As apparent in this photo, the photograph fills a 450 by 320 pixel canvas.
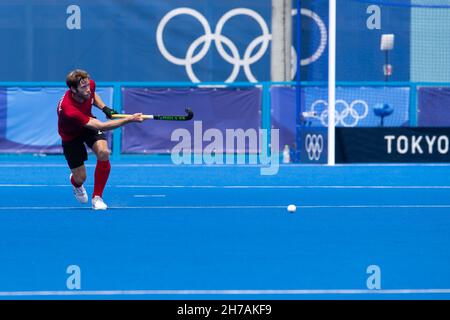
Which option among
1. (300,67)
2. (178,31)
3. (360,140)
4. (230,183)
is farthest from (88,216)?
(178,31)

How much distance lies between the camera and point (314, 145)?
788 inches

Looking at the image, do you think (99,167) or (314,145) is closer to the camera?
(99,167)

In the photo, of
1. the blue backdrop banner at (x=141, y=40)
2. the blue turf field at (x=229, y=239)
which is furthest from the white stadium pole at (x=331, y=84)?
the blue backdrop banner at (x=141, y=40)

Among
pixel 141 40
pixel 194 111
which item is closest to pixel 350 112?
pixel 194 111

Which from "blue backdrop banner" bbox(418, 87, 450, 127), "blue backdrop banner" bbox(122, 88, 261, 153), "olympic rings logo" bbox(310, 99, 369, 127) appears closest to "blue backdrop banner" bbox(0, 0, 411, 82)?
"blue backdrop banner" bbox(418, 87, 450, 127)

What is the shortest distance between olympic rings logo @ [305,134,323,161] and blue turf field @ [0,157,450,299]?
3.94m

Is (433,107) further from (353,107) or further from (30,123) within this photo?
(30,123)

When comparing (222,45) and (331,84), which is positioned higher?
(222,45)

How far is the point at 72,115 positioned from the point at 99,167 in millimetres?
656

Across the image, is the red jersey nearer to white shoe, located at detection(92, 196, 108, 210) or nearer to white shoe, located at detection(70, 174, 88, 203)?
white shoe, located at detection(70, 174, 88, 203)

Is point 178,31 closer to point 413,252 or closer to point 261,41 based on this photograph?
point 261,41

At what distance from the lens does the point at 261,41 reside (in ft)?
83.6

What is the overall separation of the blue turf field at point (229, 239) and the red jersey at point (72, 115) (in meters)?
0.77

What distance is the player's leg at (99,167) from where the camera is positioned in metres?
11.4
